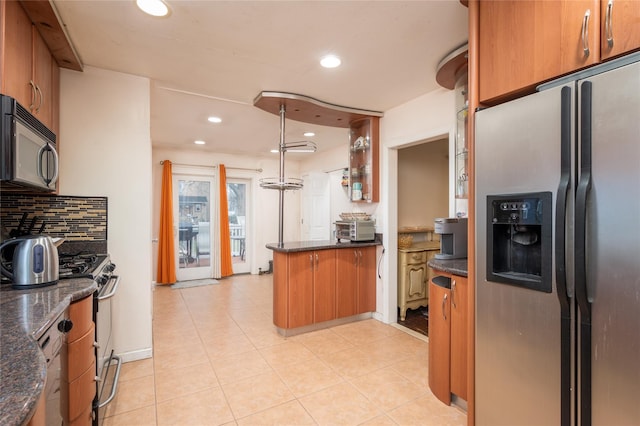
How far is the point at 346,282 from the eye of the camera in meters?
3.40

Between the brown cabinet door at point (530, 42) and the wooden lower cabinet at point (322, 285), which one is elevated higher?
the brown cabinet door at point (530, 42)

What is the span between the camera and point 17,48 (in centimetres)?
156

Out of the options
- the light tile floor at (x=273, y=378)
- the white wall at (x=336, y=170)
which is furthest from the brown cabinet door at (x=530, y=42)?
the white wall at (x=336, y=170)

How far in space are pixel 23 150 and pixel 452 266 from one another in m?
2.40

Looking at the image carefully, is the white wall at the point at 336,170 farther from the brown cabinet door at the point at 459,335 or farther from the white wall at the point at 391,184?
the brown cabinet door at the point at 459,335

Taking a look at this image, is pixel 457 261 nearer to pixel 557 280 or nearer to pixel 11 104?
pixel 557 280

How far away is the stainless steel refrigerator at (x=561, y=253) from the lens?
1.06 m

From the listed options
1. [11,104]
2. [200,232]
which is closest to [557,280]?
[11,104]

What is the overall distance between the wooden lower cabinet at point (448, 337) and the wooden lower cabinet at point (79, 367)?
1963mm

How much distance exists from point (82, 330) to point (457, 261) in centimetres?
220

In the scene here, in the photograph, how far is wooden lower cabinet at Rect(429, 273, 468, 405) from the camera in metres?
1.87

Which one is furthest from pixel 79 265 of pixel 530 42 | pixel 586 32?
pixel 586 32

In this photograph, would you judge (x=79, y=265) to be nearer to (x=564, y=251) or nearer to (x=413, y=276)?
(x=564, y=251)

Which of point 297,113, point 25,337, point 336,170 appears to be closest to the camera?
point 25,337
